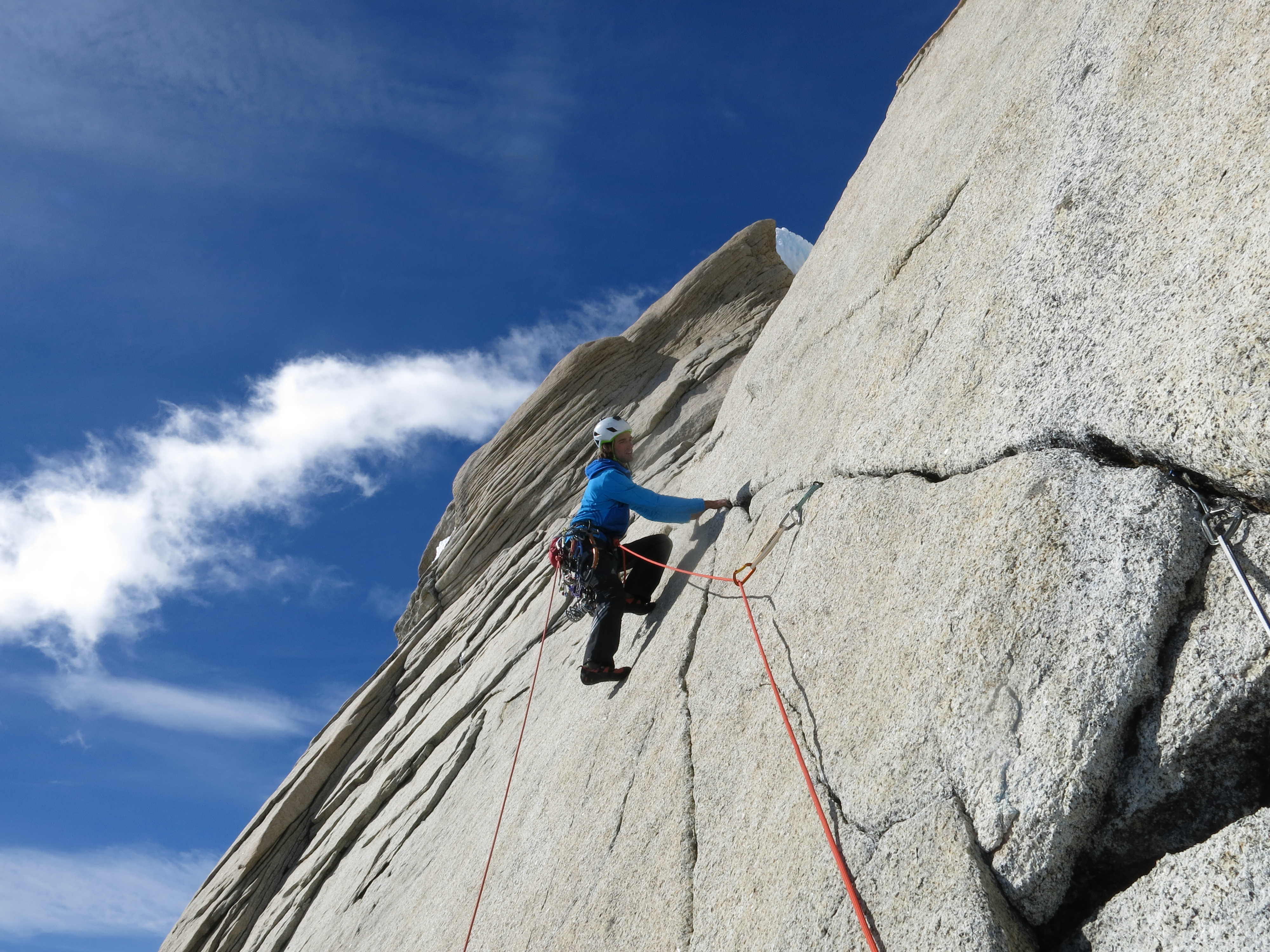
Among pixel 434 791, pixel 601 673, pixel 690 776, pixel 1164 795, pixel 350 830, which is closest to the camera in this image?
pixel 1164 795

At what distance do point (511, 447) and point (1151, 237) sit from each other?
1336cm

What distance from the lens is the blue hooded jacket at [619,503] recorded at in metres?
6.86

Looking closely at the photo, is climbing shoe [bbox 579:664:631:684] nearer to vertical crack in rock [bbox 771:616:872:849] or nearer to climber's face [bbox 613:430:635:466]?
climber's face [bbox 613:430:635:466]

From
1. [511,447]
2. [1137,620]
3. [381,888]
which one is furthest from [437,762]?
[1137,620]

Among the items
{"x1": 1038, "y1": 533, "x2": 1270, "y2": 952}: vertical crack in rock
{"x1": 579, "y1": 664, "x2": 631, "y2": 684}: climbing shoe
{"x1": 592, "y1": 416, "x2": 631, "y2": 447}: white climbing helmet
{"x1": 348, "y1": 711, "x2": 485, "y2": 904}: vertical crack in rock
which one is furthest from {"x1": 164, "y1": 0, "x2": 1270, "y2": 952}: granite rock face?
{"x1": 348, "y1": 711, "x2": 485, "y2": 904}: vertical crack in rock

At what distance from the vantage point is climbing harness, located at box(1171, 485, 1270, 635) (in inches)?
107

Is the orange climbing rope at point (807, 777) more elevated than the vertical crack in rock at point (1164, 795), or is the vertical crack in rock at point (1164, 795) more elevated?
the orange climbing rope at point (807, 777)

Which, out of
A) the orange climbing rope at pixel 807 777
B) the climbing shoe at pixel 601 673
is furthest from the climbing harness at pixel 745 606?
the climbing shoe at pixel 601 673

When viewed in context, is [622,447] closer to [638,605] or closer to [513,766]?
[638,605]

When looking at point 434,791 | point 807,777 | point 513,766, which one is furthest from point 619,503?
point 434,791

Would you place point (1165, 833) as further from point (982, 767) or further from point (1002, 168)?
point (1002, 168)

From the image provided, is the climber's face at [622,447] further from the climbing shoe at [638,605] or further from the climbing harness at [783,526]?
the climbing harness at [783,526]

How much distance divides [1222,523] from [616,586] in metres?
4.57

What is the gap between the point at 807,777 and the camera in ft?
12.1
